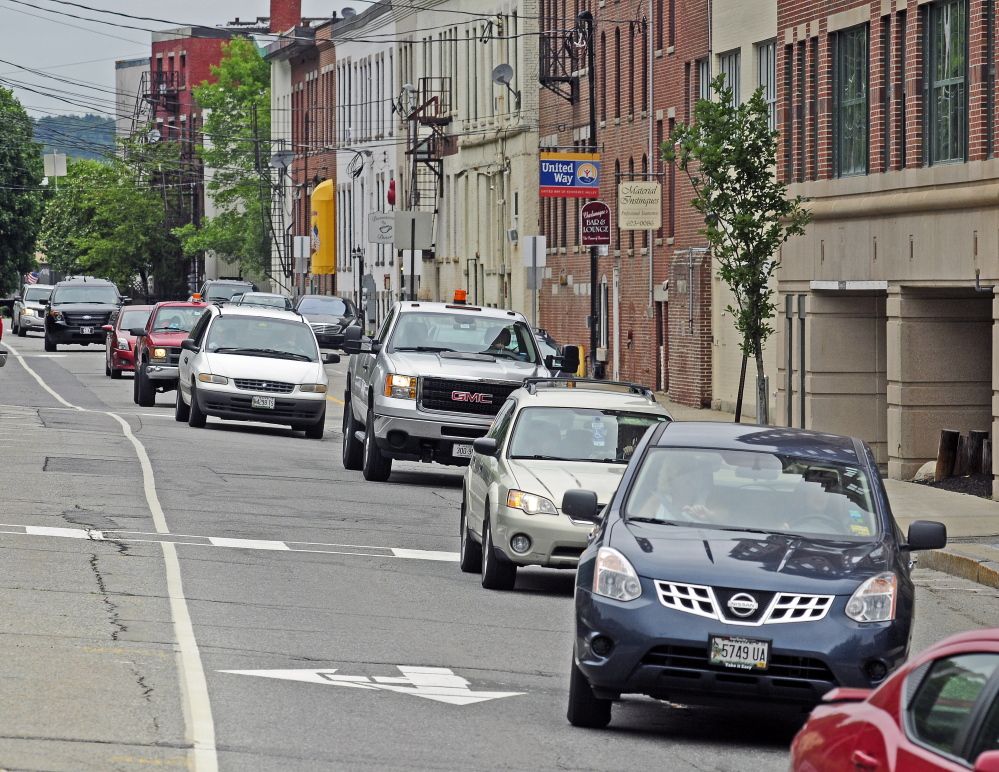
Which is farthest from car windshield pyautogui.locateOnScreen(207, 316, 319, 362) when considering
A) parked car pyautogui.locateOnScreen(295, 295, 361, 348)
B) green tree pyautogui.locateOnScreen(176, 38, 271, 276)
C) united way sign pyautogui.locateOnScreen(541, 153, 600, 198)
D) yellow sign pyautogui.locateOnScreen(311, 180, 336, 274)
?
green tree pyautogui.locateOnScreen(176, 38, 271, 276)

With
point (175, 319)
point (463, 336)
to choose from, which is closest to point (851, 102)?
point (463, 336)

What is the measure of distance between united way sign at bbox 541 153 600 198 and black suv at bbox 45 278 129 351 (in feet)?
83.1

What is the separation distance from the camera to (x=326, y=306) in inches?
2482

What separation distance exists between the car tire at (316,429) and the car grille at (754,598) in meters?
20.7

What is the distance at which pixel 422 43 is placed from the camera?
7512cm

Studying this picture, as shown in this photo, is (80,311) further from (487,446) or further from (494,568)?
(494,568)

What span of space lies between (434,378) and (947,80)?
7.21 meters

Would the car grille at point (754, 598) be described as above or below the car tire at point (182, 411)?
above

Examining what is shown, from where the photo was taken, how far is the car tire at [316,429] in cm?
2966

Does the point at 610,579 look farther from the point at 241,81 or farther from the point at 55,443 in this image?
the point at 241,81

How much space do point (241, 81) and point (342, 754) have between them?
97259 mm

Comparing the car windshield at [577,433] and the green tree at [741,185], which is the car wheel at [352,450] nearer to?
the green tree at [741,185]

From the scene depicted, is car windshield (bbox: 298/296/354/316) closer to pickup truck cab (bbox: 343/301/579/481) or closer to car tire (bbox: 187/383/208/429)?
car tire (bbox: 187/383/208/429)

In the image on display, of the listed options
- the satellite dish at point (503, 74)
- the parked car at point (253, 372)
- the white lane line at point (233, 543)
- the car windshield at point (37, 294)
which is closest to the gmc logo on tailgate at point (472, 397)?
the white lane line at point (233, 543)
